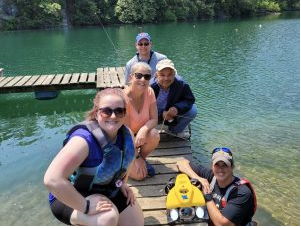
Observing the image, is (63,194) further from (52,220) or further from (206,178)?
(52,220)

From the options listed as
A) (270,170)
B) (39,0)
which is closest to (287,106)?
(270,170)

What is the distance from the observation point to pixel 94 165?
291 centimetres

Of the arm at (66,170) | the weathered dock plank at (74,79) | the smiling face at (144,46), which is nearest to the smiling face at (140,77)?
the smiling face at (144,46)

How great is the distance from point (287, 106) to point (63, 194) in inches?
376

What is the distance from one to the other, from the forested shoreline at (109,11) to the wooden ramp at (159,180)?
38491 millimetres

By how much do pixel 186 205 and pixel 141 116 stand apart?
60.9 inches

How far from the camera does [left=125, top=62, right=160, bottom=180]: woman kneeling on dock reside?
15.6ft

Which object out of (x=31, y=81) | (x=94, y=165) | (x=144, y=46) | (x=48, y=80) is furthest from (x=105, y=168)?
(x=31, y=81)

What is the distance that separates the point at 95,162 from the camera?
2.91m

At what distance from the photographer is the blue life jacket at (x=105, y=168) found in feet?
9.58

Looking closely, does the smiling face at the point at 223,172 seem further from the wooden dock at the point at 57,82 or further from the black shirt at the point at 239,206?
the wooden dock at the point at 57,82

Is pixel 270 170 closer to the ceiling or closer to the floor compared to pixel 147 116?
closer to the floor

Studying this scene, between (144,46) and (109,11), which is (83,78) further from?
(109,11)

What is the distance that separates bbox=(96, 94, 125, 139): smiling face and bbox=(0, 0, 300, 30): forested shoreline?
41066 mm
